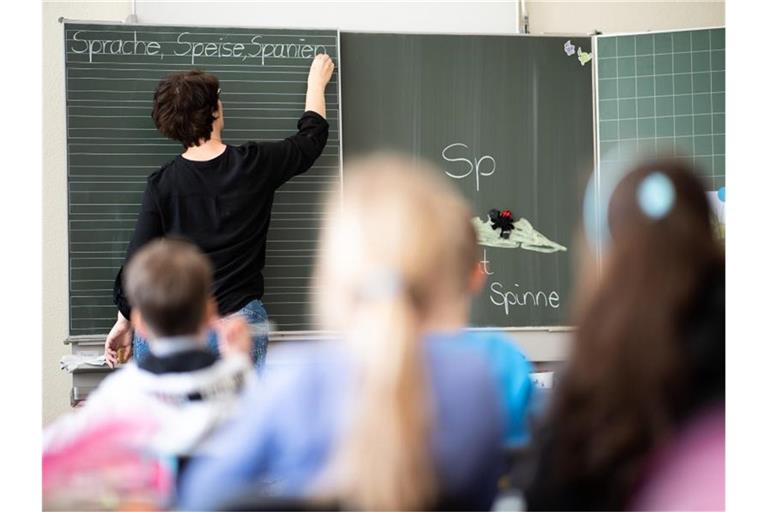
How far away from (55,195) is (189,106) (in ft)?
4.24

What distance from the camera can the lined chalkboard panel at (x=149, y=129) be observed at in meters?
3.54

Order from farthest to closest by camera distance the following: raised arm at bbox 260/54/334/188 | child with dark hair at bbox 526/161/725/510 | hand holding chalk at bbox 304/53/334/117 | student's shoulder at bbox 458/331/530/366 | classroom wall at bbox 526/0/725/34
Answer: classroom wall at bbox 526/0/725/34 < hand holding chalk at bbox 304/53/334/117 < raised arm at bbox 260/54/334/188 < student's shoulder at bbox 458/331/530/366 < child with dark hair at bbox 526/161/725/510

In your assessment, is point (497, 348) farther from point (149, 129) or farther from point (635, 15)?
point (635, 15)

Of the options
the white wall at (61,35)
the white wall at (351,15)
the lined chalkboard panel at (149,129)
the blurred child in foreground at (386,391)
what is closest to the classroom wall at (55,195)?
the white wall at (61,35)

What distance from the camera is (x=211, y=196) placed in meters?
3.06

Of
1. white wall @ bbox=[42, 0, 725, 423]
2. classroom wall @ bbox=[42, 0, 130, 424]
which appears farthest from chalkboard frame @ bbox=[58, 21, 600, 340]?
classroom wall @ bbox=[42, 0, 130, 424]

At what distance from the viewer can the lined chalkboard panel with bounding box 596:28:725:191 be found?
3805mm

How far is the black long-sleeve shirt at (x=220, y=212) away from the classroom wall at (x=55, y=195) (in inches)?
44.9

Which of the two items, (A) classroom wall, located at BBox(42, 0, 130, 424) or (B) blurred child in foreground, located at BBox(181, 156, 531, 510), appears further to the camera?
(A) classroom wall, located at BBox(42, 0, 130, 424)

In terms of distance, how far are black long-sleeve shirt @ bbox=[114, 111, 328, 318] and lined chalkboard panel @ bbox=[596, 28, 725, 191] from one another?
1413 millimetres

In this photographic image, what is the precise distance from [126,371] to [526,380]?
2.06 ft

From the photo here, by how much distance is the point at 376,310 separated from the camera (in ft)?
4.28

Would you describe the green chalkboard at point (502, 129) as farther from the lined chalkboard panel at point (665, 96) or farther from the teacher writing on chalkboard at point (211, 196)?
the teacher writing on chalkboard at point (211, 196)

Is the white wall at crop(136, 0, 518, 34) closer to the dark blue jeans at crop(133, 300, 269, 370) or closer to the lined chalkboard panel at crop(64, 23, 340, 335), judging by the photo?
the lined chalkboard panel at crop(64, 23, 340, 335)
